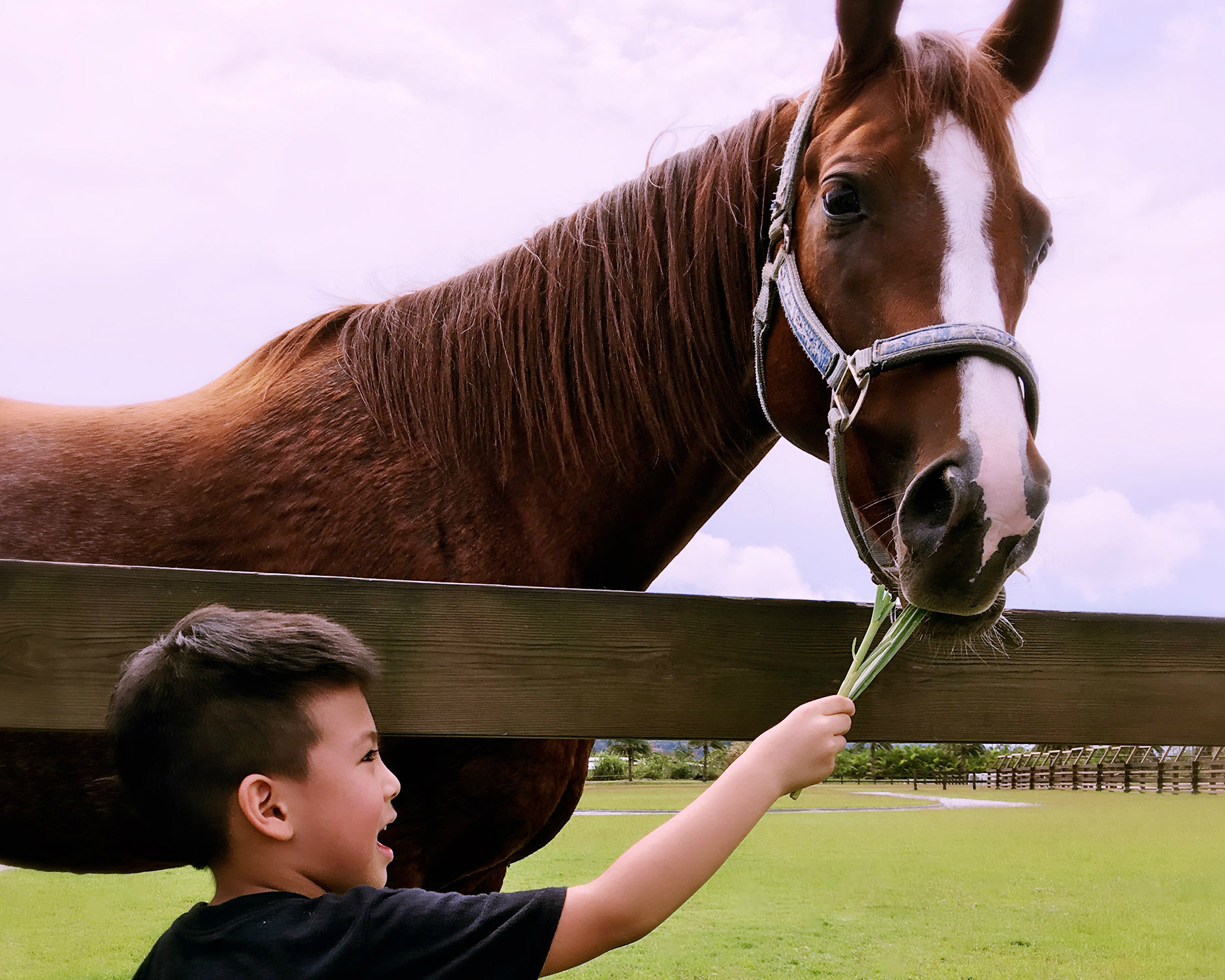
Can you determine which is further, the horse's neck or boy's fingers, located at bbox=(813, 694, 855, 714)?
the horse's neck

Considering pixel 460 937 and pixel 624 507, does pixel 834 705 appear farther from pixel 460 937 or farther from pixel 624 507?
pixel 624 507

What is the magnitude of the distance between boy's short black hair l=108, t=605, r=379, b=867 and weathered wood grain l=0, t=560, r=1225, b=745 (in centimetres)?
31

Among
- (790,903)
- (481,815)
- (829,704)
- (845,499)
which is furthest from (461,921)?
(790,903)

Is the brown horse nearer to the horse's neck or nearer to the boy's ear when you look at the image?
the horse's neck

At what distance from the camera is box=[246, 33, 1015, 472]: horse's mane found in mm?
1981

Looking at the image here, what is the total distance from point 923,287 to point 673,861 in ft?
3.71

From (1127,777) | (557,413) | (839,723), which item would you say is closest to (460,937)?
(839,723)

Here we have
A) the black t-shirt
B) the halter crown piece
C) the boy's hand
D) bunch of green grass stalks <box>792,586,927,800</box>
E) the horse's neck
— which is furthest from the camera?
the horse's neck

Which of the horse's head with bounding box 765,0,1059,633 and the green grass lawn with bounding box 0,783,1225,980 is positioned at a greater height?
the horse's head with bounding box 765,0,1059,633

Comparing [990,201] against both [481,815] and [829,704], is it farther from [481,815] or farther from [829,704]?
[481,815]

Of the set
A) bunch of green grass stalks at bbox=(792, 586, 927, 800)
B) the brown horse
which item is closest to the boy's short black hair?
bunch of green grass stalks at bbox=(792, 586, 927, 800)

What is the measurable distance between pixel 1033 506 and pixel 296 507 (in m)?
1.46

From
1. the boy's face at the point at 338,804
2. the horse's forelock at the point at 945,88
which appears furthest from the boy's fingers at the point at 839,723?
the horse's forelock at the point at 945,88

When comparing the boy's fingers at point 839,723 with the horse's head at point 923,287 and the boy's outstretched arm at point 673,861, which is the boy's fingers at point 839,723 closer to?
the boy's outstretched arm at point 673,861
